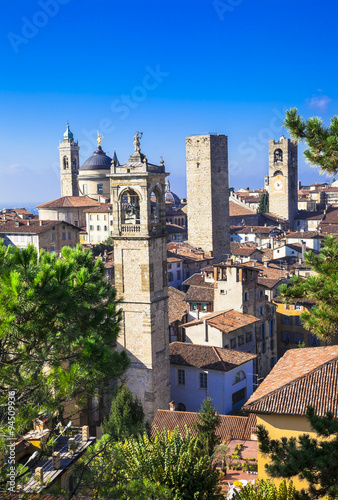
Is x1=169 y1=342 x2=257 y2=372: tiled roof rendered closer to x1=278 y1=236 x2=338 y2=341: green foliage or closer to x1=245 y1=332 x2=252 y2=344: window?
x1=245 y1=332 x2=252 y2=344: window

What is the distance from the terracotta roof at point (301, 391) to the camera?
47.1 feet

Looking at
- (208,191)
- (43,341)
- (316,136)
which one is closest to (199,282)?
(208,191)

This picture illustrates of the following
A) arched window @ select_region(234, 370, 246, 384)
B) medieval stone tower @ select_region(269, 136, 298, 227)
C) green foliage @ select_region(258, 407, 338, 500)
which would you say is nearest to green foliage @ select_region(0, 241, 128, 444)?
green foliage @ select_region(258, 407, 338, 500)

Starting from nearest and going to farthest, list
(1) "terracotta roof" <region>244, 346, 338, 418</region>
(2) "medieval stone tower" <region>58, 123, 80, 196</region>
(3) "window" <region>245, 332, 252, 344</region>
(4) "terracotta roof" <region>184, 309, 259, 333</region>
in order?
(1) "terracotta roof" <region>244, 346, 338, 418</region>, (4) "terracotta roof" <region>184, 309, 259, 333</region>, (3) "window" <region>245, 332, 252, 344</region>, (2) "medieval stone tower" <region>58, 123, 80, 196</region>

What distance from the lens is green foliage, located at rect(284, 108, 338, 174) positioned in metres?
10.1

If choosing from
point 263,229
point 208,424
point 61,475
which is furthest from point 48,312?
point 263,229

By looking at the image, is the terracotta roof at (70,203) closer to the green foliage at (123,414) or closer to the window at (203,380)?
the window at (203,380)

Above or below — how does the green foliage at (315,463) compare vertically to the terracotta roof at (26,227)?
below

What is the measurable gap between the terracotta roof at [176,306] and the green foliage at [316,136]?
24.3m

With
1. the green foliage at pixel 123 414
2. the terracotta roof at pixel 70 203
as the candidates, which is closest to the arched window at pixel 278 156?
the terracotta roof at pixel 70 203

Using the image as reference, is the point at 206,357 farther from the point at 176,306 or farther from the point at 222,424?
the point at 176,306

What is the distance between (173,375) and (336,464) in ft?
63.0

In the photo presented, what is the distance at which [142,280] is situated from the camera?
24000 millimetres

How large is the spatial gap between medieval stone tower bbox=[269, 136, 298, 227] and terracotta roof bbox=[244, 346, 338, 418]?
233 ft
